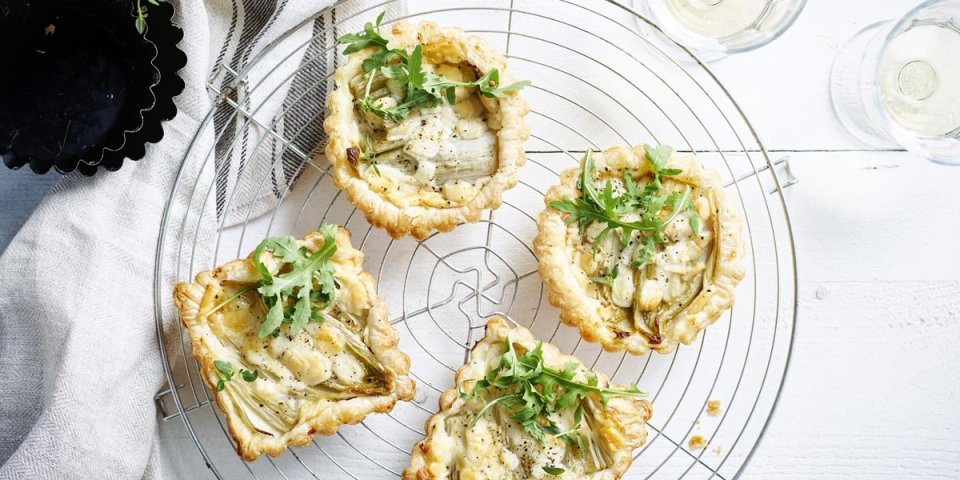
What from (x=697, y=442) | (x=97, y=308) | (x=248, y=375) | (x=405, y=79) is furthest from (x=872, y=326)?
(x=97, y=308)

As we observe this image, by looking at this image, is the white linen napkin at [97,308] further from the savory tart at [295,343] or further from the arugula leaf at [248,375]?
the arugula leaf at [248,375]

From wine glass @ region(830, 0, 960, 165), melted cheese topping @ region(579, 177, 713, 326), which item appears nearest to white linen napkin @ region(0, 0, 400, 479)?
melted cheese topping @ region(579, 177, 713, 326)

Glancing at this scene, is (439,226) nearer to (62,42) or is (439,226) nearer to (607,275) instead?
(607,275)

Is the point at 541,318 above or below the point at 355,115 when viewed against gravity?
below

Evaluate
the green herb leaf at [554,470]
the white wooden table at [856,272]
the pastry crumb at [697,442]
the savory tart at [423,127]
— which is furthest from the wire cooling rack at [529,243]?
the green herb leaf at [554,470]

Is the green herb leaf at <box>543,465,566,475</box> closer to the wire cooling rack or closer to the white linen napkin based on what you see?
the wire cooling rack

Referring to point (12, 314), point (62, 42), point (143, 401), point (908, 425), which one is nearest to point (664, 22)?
point (908, 425)
